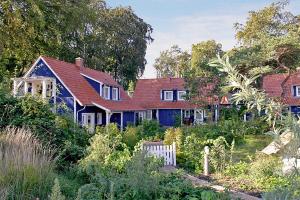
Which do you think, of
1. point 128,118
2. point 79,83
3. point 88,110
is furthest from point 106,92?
point 88,110

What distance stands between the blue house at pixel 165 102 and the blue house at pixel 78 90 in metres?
7.75

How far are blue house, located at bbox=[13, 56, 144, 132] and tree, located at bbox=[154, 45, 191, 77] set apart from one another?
93.7 ft

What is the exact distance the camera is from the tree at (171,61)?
56941 millimetres

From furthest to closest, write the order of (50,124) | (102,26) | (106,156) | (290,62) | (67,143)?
1. (102,26)
2. (290,62)
3. (50,124)
4. (67,143)
5. (106,156)

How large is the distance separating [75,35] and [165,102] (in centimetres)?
1205

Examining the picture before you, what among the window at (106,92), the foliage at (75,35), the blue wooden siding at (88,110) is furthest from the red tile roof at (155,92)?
the blue wooden siding at (88,110)

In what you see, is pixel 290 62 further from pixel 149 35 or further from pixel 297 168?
pixel 149 35

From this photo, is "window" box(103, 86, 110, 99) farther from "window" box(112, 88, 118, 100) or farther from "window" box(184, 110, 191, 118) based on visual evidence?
"window" box(184, 110, 191, 118)

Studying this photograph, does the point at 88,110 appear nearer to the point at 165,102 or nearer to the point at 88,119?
the point at 88,119

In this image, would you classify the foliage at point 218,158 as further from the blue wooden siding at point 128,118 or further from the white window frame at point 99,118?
the blue wooden siding at point 128,118

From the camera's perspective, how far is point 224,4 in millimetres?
3812

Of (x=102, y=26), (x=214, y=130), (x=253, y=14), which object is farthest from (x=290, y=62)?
(x=102, y=26)

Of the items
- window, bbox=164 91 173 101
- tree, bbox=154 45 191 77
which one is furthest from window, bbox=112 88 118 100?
tree, bbox=154 45 191 77

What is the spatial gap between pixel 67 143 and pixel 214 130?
12.7 metres
